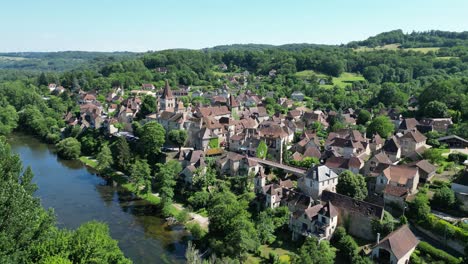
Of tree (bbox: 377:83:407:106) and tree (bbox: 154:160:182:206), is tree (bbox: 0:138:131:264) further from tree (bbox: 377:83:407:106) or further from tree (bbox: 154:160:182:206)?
tree (bbox: 377:83:407:106)

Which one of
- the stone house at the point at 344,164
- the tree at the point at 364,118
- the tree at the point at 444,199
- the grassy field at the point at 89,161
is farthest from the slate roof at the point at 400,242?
the grassy field at the point at 89,161

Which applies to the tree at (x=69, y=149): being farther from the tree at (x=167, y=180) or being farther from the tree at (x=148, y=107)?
the tree at (x=167, y=180)

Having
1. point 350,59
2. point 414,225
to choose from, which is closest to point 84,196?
point 414,225

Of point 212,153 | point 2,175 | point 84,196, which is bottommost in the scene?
point 84,196

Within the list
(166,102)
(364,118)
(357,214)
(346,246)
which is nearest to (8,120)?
(166,102)

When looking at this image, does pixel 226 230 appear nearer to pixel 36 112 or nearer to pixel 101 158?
pixel 101 158

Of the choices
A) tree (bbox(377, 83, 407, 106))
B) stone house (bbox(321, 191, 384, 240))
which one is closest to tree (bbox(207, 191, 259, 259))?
stone house (bbox(321, 191, 384, 240))
